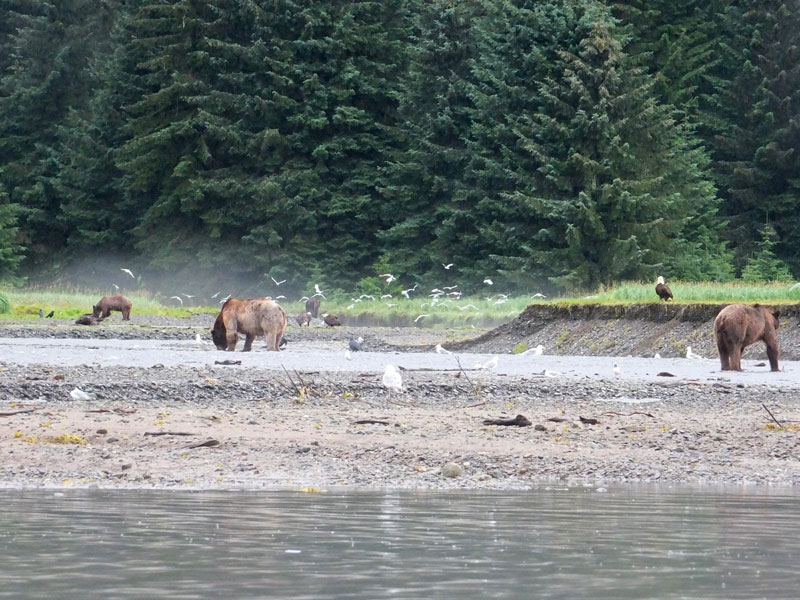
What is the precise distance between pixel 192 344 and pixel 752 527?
2012cm

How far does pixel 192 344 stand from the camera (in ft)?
91.8

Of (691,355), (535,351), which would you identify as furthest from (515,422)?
(535,351)

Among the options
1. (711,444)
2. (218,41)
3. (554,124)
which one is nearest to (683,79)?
(554,124)

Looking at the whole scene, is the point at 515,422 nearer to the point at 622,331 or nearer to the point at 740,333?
the point at 740,333

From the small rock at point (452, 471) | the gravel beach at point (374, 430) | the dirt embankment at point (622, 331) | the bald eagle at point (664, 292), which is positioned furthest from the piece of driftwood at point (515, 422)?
the bald eagle at point (664, 292)

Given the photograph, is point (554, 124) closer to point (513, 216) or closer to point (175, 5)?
point (513, 216)

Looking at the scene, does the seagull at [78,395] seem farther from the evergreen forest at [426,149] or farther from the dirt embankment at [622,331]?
the evergreen forest at [426,149]

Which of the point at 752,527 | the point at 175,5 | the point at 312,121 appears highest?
the point at 175,5

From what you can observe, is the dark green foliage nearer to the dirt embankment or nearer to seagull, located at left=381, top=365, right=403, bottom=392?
the dirt embankment

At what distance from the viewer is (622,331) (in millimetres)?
25953

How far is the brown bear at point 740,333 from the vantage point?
19719mm

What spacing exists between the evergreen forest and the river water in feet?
127

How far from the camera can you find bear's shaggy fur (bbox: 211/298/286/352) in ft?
81.5

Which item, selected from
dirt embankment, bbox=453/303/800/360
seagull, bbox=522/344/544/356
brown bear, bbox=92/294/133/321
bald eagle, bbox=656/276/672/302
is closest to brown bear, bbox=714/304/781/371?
dirt embankment, bbox=453/303/800/360
